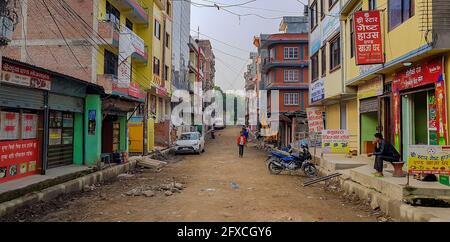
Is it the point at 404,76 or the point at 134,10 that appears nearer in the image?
the point at 404,76

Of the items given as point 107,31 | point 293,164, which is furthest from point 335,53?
point 107,31

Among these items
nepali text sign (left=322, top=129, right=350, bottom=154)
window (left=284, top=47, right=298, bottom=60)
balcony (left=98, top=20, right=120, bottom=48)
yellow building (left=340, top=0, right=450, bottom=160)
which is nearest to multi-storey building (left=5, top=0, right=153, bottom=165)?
balcony (left=98, top=20, right=120, bottom=48)

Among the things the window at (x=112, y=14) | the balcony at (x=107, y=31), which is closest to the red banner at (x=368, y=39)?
the balcony at (x=107, y=31)

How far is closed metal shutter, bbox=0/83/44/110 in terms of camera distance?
382 inches

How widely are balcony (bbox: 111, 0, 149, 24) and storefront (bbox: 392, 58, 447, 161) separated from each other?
1780 centimetres

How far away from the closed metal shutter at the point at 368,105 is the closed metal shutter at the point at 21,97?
12.7m

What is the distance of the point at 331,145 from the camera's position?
16.6m

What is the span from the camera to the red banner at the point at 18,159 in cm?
988

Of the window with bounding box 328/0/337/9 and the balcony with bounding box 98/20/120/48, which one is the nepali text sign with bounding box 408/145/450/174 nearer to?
the window with bounding box 328/0/337/9

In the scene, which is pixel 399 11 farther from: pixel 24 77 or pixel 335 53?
pixel 24 77

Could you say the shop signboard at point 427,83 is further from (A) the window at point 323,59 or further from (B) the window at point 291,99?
(B) the window at point 291,99

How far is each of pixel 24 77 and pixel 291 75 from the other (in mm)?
36677

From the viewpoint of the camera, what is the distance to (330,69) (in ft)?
65.1
